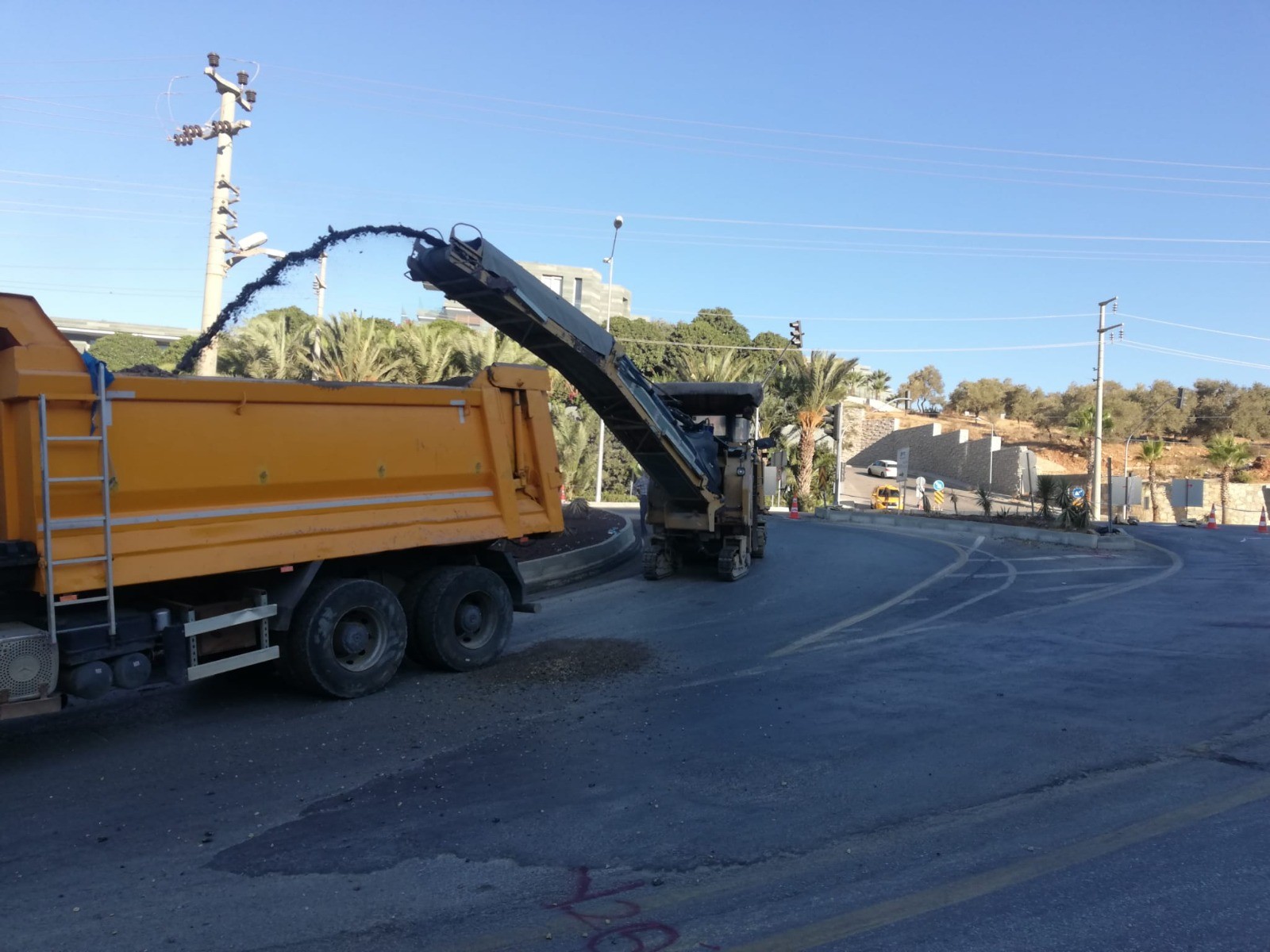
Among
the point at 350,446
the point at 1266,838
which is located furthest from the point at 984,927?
the point at 350,446

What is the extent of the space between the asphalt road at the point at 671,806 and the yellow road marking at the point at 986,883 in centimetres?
2

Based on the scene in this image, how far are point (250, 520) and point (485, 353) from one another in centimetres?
2256

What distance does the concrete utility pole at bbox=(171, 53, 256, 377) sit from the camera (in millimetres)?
15727

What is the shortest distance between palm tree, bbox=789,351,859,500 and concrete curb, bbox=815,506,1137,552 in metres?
8.89

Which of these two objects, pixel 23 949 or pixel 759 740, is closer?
pixel 23 949

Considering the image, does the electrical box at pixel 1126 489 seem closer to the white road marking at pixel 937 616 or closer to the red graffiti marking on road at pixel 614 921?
the white road marking at pixel 937 616

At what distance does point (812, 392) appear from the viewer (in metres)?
39.6

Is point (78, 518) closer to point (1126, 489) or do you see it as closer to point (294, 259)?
point (294, 259)

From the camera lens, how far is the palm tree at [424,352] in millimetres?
27156

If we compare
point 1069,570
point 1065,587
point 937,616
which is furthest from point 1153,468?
point 937,616

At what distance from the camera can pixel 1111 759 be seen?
6.07 meters

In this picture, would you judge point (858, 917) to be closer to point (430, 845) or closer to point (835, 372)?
point (430, 845)

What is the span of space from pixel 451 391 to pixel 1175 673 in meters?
7.42

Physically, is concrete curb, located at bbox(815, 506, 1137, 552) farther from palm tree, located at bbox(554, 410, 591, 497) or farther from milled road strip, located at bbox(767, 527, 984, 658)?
palm tree, located at bbox(554, 410, 591, 497)
